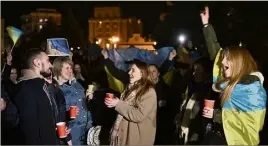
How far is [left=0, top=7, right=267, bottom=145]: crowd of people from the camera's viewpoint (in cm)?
505

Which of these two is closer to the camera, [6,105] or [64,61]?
[6,105]

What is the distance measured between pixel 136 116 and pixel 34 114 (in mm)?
1299

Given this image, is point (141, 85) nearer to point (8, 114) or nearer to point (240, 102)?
point (240, 102)

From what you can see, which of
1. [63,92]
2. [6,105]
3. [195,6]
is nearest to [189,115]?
[63,92]

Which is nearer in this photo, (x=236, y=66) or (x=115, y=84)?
(x=236, y=66)

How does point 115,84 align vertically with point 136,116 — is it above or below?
above

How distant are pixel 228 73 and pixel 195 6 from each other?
688 inches

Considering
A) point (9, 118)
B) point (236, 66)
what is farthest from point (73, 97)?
point (236, 66)

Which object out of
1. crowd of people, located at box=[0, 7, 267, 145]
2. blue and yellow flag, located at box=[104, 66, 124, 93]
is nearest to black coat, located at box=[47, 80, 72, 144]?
crowd of people, located at box=[0, 7, 267, 145]

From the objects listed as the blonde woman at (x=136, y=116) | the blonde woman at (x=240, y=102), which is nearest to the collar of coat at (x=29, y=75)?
the blonde woman at (x=136, y=116)

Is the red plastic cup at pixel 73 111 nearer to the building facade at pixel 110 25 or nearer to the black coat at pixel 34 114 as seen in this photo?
the black coat at pixel 34 114

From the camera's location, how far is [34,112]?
5.15 meters

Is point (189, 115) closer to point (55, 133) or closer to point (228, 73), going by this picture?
point (228, 73)

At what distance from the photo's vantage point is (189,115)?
702cm
